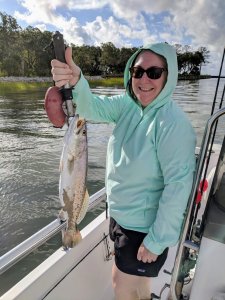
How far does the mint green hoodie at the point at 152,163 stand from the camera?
67.1 inches

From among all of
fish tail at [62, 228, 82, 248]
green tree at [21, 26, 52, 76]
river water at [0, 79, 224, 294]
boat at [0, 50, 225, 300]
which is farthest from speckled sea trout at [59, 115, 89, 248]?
green tree at [21, 26, 52, 76]

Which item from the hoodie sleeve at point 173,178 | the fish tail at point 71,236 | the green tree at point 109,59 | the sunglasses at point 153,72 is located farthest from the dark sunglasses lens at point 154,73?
the green tree at point 109,59

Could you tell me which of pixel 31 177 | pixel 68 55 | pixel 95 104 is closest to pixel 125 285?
pixel 95 104

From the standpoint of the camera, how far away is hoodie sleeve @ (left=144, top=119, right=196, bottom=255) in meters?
1.69

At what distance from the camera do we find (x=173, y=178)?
5.55 feet

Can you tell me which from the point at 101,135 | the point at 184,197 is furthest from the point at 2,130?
the point at 184,197

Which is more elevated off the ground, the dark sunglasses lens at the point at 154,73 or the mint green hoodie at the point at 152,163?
the dark sunglasses lens at the point at 154,73

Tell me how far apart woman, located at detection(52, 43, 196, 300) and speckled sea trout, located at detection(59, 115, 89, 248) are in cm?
21

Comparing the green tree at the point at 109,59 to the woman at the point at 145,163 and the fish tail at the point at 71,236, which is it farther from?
the fish tail at the point at 71,236

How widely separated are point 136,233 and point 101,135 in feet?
41.2

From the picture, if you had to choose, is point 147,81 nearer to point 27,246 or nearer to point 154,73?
point 154,73

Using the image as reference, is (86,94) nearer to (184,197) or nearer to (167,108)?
(167,108)

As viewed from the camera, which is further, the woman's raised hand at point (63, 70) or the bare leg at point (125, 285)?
the bare leg at point (125, 285)

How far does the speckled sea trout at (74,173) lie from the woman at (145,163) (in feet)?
0.69
